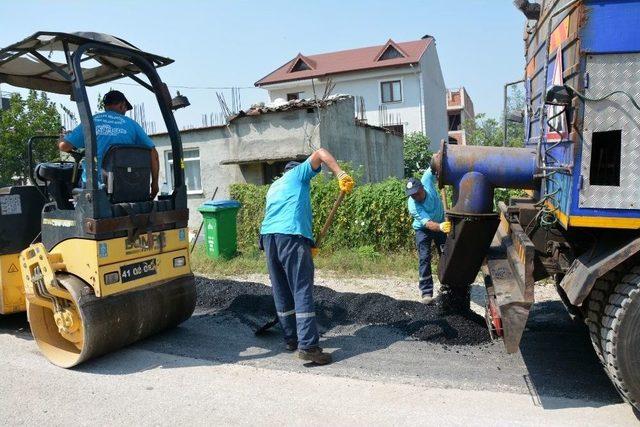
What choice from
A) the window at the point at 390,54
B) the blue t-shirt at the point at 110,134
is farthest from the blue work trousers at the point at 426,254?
the window at the point at 390,54

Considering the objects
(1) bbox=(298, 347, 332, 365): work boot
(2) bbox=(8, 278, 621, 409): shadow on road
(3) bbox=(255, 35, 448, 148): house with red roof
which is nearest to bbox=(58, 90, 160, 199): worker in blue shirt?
(2) bbox=(8, 278, 621, 409): shadow on road

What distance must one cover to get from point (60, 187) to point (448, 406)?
3.92m

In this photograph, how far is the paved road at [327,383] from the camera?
371 cm

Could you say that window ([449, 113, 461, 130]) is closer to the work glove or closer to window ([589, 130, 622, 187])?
the work glove

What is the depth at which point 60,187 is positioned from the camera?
5184mm

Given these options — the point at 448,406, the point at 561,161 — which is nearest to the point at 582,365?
the point at 448,406

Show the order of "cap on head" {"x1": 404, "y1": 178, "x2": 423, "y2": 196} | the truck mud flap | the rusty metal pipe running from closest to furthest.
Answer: the truck mud flap, the rusty metal pipe, "cap on head" {"x1": 404, "y1": 178, "x2": 423, "y2": 196}

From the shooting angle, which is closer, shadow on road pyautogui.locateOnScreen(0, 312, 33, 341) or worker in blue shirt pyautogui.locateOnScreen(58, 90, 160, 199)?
worker in blue shirt pyautogui.locateOnScreen(58, 90, 160, 199)

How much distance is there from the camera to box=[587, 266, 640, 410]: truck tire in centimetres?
331

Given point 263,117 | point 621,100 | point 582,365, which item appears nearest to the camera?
point 621,100

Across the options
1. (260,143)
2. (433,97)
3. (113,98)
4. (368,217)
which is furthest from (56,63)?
(433,97)

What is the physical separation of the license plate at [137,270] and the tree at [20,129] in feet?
35.1

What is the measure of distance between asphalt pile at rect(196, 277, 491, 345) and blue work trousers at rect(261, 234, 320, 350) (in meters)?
0.82

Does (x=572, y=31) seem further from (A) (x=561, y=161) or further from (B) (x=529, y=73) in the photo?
(B) (x=529, y=73)
